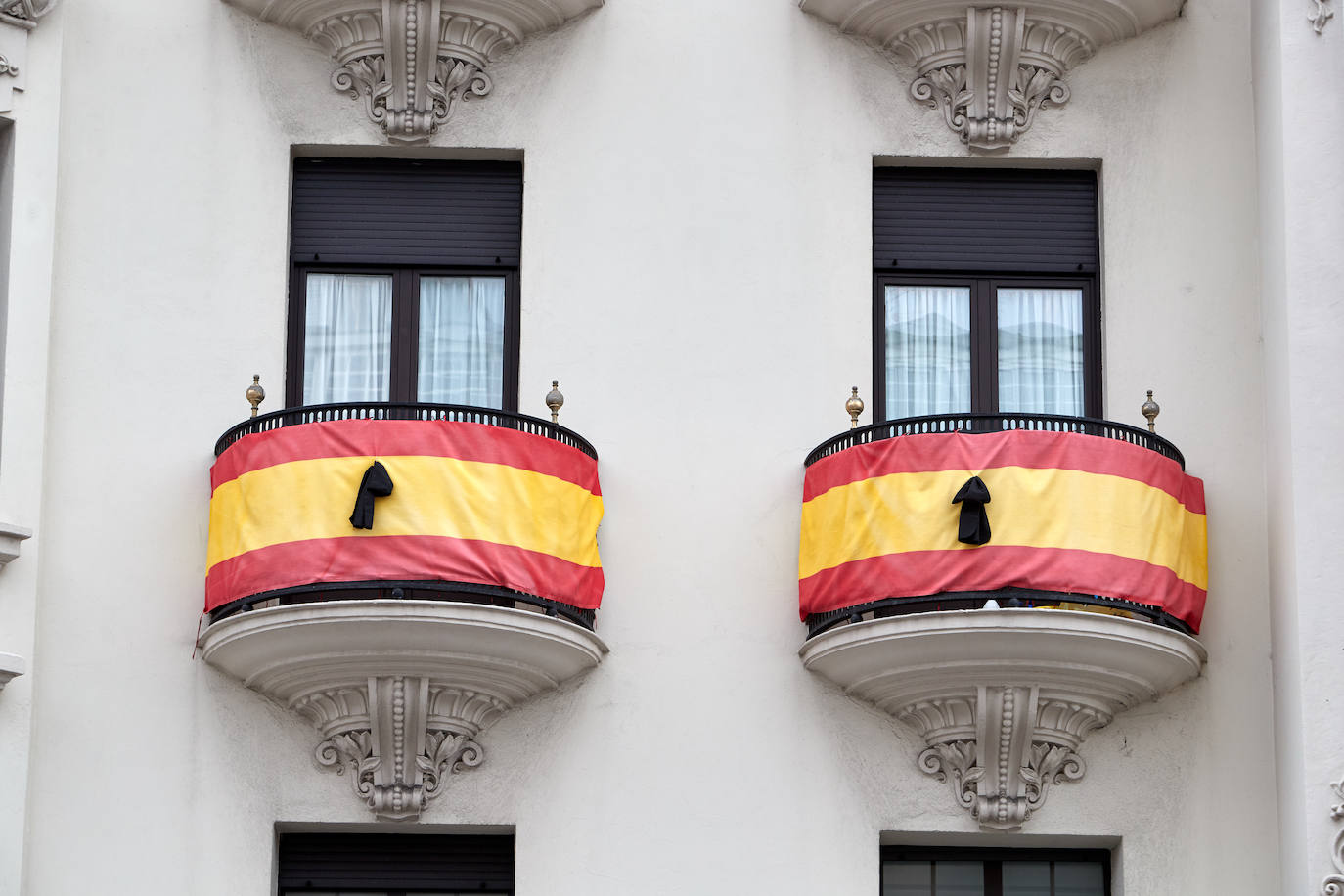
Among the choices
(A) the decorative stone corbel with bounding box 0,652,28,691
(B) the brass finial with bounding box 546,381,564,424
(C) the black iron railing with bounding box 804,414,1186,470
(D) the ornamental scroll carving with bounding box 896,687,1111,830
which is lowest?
(D) the ornamental scroll carving with bounding box 896,687,1111,830

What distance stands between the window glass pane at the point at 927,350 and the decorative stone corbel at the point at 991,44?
1.30 meters

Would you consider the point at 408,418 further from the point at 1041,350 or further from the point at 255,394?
the point at 1041,350

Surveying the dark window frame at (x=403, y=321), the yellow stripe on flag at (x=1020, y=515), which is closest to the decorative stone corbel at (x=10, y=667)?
the dark window frame at (x=403, y=321)

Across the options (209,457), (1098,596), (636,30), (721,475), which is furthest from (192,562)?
(1098,596)

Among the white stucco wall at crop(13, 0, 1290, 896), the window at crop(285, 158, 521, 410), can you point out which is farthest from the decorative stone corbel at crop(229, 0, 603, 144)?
the window at crop(285, 158, 521, 410)

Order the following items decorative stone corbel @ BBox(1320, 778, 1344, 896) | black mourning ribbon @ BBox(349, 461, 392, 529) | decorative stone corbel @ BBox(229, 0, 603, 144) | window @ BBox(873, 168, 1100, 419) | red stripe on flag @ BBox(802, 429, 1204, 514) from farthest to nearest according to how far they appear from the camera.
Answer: window @ BBox(873, 168, 1100, 419) < decorative stone corbel @ BBox(229, 0, 603, 144) < red stripe on flag @ BBox(802, 429, 1204, 514) < black mourning ribbon @ BBox(349, 461, 392, 529) < decorative stone corbel @ BBox(1320, 778, 1344, 896)

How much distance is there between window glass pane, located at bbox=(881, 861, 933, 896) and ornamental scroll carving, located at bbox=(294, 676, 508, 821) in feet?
10.5

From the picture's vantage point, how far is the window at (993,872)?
18812 millimetres

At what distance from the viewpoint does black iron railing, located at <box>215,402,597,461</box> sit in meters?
18.3

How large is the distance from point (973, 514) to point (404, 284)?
17.0 feet

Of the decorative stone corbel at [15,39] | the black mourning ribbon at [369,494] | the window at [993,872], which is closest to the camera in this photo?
the black mourning ribbon at [369,494]

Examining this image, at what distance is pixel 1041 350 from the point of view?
19938 millimetres

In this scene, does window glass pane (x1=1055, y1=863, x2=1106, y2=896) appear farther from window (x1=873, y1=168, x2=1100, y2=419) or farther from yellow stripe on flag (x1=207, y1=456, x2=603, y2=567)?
yellow stripe on flag (x1=207, y1=456, x2=603, y2=567)

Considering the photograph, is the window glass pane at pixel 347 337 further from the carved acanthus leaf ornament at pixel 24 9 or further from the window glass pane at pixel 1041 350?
the window glass pane at pixel 1041 350
